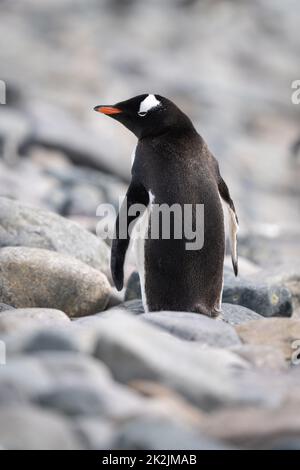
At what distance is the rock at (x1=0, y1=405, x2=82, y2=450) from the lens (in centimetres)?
231

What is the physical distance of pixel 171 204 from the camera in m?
4.23

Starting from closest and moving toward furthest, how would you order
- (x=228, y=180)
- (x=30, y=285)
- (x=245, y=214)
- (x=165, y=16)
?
(x=30, y=285) → (x=245, y=214) → (x=228, y=180) → (x=165, y=16)

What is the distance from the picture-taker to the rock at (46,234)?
512cm

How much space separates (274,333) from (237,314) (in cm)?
88

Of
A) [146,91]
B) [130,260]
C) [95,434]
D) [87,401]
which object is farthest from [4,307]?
[146,91]

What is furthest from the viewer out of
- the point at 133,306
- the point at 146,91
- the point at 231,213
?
the point at 146,91

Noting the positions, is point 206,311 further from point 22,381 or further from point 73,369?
point 22,381

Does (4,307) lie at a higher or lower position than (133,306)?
lower

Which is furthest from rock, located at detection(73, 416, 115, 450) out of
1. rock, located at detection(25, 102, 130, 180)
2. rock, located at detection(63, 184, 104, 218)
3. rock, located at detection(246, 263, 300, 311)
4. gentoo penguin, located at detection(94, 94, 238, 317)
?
rock, located at detection(25, 102, 130, 180)

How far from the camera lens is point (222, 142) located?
14344mm
